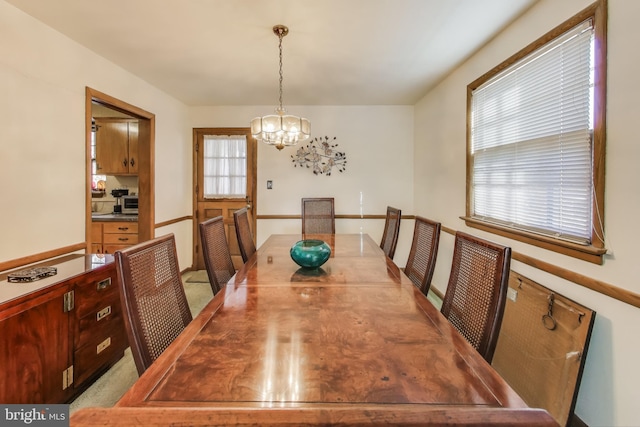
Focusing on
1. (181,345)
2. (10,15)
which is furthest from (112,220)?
(181,345)

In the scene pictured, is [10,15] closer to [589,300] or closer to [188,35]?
[188,35]

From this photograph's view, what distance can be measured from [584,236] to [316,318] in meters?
1.53

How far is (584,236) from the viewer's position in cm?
164

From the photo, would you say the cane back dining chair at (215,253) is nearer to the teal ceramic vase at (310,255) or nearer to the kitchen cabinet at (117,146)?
the teal ceramic vase at (310,255)

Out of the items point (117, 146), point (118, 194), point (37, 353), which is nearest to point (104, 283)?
point (37, 353)

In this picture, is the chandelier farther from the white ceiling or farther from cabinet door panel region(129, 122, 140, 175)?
cabinet door panel region(129, 122, 140, 175)

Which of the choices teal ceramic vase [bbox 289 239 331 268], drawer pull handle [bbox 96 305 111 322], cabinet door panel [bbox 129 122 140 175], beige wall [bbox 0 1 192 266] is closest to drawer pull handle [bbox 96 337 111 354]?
drawer pull handle [bbox 96 305 111 322]

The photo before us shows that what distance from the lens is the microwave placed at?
4226mm

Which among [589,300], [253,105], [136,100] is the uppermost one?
[253,105]

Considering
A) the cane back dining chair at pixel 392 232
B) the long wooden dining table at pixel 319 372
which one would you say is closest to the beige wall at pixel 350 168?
the cane back dining chair at pixel 392 232

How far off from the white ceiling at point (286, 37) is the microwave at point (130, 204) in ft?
5.31

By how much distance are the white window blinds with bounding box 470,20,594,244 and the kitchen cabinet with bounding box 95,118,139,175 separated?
159 inches

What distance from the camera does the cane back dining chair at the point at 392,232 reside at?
269 cm

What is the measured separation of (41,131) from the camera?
2186mm
